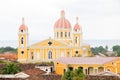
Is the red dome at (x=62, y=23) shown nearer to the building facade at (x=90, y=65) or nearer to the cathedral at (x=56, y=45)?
the cathedral at (x=56, y=45)

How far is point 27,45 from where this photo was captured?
55562 mm

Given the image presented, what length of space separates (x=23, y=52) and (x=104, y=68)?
1482 centimetres

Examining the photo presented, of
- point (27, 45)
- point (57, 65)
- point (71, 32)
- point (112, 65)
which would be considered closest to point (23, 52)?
point (27, 45)

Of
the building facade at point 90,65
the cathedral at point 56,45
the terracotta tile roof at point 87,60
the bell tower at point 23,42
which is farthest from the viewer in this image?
the bell tower at point 23,42

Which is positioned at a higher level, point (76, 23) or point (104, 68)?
point (76, 23)

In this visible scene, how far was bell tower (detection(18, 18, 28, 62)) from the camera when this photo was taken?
181ft

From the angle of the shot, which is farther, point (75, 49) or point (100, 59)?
point (75, 49)

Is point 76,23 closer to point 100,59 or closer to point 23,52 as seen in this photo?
point 23,52

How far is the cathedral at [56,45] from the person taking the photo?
54.2 meters

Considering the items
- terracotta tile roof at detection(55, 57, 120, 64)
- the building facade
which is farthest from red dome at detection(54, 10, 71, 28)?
the building facade

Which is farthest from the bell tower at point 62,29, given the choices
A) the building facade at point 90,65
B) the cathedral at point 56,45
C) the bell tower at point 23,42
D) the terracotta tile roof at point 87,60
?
the building facade at point 90,65

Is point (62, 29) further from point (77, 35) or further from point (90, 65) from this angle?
point (90, 65)

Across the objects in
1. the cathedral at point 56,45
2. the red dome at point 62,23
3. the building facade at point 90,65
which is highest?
the red dome at point 62,23

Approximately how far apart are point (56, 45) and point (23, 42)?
11.7ft
